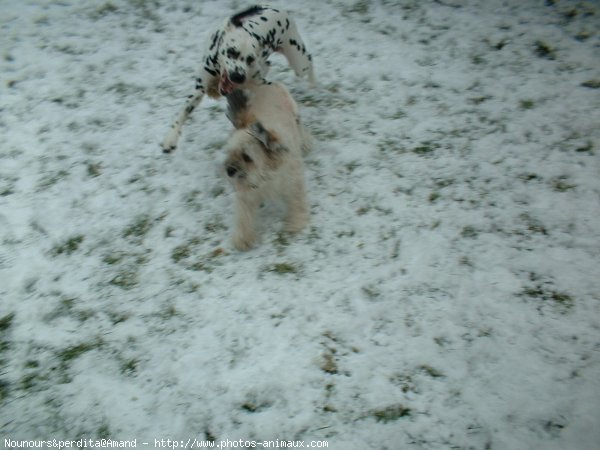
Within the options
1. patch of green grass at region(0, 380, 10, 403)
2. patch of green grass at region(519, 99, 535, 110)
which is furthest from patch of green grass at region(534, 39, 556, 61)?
patch of green grass at region(0, 380, 10, 403)

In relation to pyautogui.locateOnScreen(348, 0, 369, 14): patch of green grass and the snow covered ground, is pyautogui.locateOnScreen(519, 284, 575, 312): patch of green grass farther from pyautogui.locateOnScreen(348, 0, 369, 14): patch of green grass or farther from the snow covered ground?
pyautogui.locateOnScreen(348, 0, 369, 14): patch of green grass

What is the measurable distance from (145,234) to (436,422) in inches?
105

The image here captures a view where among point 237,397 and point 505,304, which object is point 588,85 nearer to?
point 505,304

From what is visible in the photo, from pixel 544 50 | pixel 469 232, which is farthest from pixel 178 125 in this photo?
pixel 544 50

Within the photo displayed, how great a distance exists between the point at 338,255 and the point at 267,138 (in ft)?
3.57

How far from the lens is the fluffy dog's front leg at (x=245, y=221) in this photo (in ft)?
10.6

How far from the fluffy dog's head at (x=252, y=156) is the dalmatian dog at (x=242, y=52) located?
3.29ft

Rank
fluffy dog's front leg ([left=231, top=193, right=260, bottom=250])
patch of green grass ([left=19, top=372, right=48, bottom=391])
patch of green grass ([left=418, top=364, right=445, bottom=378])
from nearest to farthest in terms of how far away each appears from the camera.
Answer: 1. patch of green grass ([left=418, top=364, right=445, bottom=378])
2. patch of green grass ([left=19, top=372, right=48, bottom=391])
3. fluffy dog's front leg ([left=231, top=193, right=260, bottom=250])

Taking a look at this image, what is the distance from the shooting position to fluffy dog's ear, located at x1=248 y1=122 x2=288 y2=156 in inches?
113

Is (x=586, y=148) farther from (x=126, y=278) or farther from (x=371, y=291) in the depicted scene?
(x=126, y=278)

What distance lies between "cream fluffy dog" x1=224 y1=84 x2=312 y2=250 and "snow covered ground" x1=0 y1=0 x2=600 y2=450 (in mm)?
241

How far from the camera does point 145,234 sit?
362cm

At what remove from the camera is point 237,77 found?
3637mm

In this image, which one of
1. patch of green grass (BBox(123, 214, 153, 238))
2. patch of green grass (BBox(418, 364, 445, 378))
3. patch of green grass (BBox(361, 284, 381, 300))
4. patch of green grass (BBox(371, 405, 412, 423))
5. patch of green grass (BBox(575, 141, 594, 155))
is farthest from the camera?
patch of green grass (BBox(575, 141, 594, 155))
